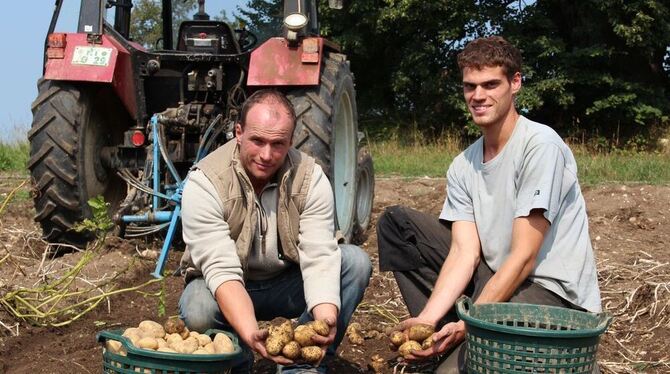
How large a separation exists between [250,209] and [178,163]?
247 centimetres

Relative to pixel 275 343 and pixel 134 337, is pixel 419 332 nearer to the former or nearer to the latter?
pixel 275 343

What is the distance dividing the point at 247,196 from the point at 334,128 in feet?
7.43

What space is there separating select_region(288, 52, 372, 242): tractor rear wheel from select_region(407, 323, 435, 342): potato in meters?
2.22

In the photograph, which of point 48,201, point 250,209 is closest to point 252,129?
point 250,209

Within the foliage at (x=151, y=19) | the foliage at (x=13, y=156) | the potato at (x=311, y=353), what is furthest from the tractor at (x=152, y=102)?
the foliage at (x=13, y=156)

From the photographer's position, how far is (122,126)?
6.47 m

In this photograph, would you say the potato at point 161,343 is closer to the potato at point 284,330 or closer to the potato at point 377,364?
the potato at point 284,330

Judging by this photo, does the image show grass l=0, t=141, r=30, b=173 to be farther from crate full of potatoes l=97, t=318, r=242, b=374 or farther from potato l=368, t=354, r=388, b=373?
crate full of potatoes l=97, t=318, r=242, b=374

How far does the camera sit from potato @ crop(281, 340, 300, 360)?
122 inches

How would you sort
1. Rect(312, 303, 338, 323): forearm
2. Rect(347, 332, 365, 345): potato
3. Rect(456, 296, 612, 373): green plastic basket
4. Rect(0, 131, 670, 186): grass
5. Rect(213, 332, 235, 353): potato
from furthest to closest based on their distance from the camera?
Rect(0, 131, 670, 186): grass → Rect(347, 332, 365, 345): potato → Rect(312, 303, 338, 323): forearm → Rect(213, 332, 235, 353): potato → Rect(456, 296, 612, 373): green plastic basket

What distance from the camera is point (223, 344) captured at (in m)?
3.20

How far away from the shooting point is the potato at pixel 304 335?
10.3 feet

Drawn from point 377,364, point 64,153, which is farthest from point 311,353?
point 64,153

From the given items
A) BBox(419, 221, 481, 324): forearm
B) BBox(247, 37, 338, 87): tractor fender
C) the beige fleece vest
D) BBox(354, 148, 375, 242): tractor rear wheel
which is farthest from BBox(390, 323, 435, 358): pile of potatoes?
BBox(354, 148, 375, 242): tractor rear wheel
